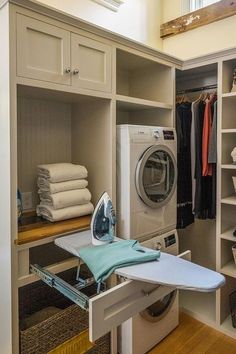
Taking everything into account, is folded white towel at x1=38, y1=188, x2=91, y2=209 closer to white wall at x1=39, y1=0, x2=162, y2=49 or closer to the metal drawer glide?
the metal drawer glide


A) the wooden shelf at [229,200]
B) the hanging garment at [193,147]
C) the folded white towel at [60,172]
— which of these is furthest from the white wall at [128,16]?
the wooden shelf at [229,200]

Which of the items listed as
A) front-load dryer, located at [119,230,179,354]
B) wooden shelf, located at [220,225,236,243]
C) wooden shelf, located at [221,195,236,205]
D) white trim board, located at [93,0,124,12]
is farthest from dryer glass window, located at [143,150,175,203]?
white trim board, located at [93,0,124,12]

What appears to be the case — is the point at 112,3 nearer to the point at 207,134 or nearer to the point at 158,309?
the point at 207,134

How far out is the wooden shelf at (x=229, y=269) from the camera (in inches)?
89.8

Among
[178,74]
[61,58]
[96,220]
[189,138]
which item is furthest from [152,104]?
[96,220]

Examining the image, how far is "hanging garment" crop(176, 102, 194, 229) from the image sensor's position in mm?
2441

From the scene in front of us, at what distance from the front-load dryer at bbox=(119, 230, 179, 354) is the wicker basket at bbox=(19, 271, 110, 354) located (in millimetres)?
148

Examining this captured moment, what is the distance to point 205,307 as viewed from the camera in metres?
2.59

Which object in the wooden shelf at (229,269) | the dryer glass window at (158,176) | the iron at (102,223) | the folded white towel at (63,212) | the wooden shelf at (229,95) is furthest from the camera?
the wooden shelf at (229,269)

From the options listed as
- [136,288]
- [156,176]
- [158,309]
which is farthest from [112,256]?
[158,309]

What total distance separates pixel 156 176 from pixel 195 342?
1.33m

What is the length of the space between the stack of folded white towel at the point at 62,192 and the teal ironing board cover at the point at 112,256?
419mm

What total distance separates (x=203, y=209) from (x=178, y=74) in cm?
128

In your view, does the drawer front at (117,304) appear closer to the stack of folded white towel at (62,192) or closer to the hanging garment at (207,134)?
the stack of folded white towel at (62,192)
